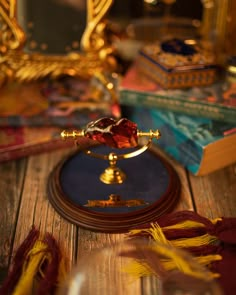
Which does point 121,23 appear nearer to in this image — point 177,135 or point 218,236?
point 177,135

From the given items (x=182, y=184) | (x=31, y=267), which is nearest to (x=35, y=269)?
(x=31, y=267)

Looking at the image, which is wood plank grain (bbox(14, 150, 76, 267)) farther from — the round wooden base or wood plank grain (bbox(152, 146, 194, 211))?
wood plank grain (bbox(152, 146, 194, 211))

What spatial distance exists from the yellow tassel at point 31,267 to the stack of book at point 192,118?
0.35 metres

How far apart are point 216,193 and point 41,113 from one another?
42cm

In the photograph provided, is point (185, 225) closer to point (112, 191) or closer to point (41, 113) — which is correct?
point (112, 191)

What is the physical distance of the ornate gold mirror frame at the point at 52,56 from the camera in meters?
0.90

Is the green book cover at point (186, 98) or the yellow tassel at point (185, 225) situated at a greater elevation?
the green book cover at point (186, 98)

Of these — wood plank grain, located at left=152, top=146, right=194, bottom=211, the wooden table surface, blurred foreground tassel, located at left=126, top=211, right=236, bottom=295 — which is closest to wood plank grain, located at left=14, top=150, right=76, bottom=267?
the wooden table surface

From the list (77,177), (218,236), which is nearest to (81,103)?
→ (77,177)

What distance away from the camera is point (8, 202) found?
0.79m

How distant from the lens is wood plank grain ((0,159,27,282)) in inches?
26.6

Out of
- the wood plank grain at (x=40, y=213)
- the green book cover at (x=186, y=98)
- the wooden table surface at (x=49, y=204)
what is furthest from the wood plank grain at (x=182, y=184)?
the wood plank grain at (x=40, y=213)

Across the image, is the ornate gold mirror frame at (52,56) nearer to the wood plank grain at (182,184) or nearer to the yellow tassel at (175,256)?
the wood plank grain at (182,184)

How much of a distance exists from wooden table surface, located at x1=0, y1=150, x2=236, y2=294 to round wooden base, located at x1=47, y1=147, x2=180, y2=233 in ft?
0.06
